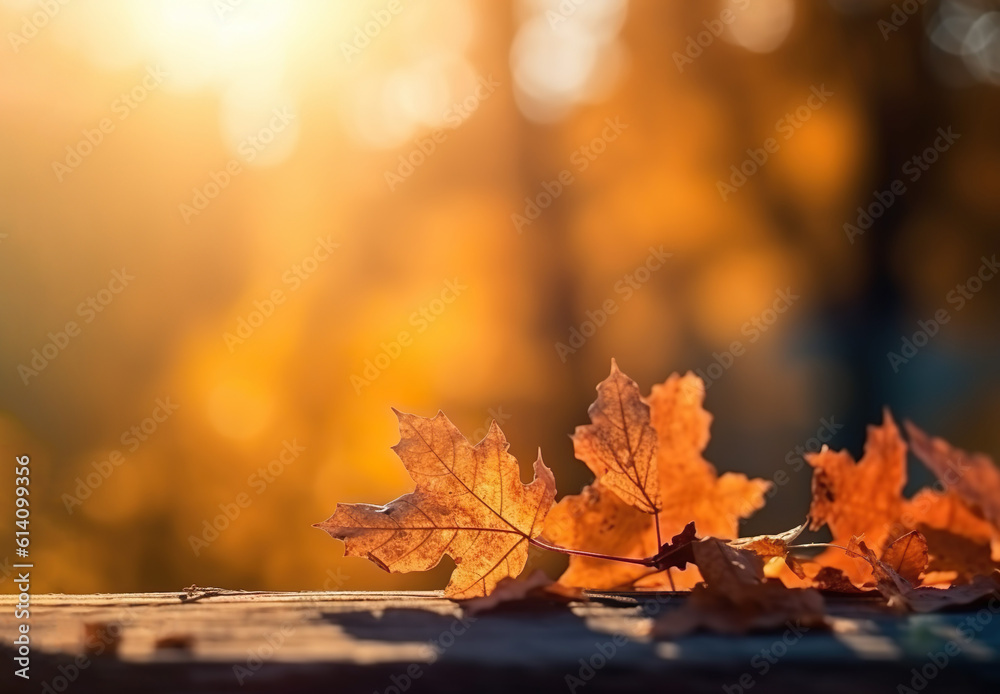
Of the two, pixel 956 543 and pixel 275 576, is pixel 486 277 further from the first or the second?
pixel 956 543

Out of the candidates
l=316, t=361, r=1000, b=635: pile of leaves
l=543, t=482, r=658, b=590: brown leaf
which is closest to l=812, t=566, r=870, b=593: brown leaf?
l=316, t=361, r=1000, b=635: pile of leaves

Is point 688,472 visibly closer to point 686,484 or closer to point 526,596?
point 686,484

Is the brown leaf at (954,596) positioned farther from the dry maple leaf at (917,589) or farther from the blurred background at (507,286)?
the blurred background at (507,286)

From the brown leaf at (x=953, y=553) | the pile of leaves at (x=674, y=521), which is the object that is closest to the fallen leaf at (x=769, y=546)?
the pile of leaves at (x=674, y=521)

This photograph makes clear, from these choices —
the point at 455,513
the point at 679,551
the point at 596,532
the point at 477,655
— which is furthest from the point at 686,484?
the point at 477,655

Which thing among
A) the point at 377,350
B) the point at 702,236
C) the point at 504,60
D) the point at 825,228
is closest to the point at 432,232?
the point at 377,350

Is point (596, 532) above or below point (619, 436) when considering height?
below

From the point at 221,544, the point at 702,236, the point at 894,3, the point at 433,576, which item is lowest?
the point at 433,576

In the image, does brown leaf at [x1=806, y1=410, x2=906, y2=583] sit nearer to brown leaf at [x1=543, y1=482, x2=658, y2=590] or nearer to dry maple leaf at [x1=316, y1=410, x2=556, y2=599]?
brown leaf at [x1=543, y1=482, x2=658, y2=590]
